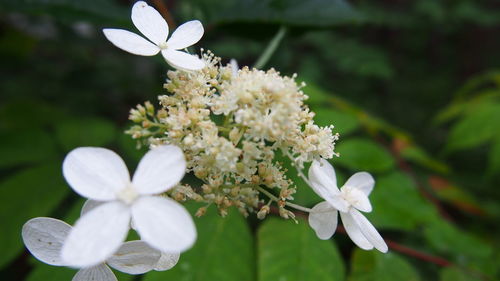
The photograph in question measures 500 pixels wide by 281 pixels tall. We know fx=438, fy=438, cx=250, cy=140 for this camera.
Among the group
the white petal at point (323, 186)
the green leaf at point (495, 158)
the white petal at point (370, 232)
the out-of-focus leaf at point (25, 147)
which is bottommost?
the out-of-focus leaf at point (25, 147)

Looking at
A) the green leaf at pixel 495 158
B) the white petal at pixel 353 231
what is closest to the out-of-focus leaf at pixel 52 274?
the white petal at pixel 353 231

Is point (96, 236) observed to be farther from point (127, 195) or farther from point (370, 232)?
point (370, 232)

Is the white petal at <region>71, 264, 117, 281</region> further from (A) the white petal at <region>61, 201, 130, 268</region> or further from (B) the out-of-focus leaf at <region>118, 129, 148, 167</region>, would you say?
(B) the out-of-focus leaf at <region>118, 129, 148, 167</region>

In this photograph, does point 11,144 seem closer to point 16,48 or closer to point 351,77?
point 16,48

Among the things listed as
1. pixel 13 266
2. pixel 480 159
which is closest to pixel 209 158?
pixel 13 266

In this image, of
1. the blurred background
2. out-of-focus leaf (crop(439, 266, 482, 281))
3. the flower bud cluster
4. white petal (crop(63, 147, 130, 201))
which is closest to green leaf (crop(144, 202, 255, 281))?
the blurred background

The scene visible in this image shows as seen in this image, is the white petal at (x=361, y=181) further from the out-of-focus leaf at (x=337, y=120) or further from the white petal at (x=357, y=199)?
the out-of-focus leaf at (x=337, y=120)
